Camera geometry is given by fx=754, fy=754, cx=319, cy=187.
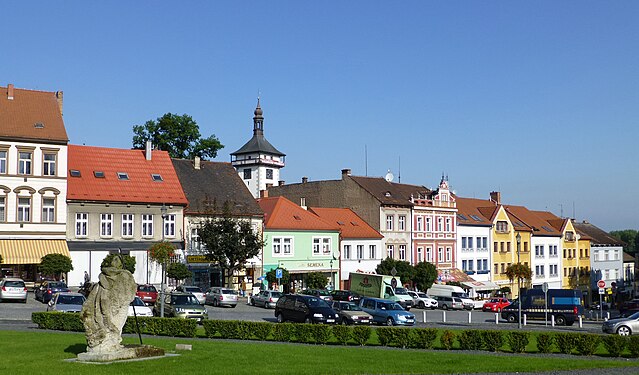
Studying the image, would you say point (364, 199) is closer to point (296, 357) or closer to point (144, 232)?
point (144, 232)

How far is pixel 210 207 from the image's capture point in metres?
63.6

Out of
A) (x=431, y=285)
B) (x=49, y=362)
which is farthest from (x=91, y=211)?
(x=49, y=362)

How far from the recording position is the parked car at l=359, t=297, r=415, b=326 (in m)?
41.3

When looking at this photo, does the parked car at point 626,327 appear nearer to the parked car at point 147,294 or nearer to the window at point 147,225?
the parked car at point 147,294

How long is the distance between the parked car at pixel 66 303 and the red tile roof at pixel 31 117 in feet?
69.7

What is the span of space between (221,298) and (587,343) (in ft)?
97.9

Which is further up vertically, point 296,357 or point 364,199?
point 364,199

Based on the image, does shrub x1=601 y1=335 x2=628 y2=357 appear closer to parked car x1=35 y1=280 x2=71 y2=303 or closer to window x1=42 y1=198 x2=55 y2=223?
parked car x1=35 y1=280 x2=71 y2=303

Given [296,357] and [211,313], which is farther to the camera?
[211,313]

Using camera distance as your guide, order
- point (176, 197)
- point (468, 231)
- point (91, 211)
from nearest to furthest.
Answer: point (91, 211)
point (176, 197)
point (468, 231)

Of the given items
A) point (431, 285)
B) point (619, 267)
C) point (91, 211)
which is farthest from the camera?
point (619, 267)

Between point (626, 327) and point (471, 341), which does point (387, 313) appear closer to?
point (626, 327)

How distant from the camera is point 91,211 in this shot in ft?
193

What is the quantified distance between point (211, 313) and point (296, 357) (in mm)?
21870
